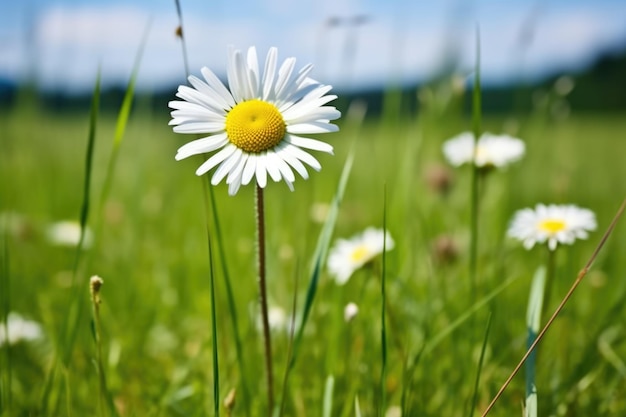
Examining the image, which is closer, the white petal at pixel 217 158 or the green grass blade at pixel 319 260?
the white petal at pixel 217 158

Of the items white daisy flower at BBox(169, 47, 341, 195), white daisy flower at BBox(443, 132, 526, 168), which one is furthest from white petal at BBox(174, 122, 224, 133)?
white daisy flower at BBox(443, 132, 526, 168)

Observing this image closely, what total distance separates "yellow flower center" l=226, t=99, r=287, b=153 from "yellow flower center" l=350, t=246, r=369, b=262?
464 millimetres

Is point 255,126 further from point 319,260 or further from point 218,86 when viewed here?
point 319,260

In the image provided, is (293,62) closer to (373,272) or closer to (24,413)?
(373,272)

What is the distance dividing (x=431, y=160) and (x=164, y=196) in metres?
1.08

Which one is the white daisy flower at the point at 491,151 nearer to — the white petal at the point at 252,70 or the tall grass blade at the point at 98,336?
the white petal at the point at 252,70

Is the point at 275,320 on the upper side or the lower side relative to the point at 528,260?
lower

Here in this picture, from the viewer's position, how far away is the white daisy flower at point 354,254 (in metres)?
1.03

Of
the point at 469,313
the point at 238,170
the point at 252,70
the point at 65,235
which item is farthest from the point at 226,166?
the point at 65,235

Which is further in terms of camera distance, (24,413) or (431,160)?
(431,160)

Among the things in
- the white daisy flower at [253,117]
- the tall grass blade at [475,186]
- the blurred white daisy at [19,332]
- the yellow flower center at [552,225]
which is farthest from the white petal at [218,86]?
the blurred white daisy at [19,332]

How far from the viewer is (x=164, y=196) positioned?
94.7 inches

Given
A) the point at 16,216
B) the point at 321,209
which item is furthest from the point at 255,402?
the point at 16,216

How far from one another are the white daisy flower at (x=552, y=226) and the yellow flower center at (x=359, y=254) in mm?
256
